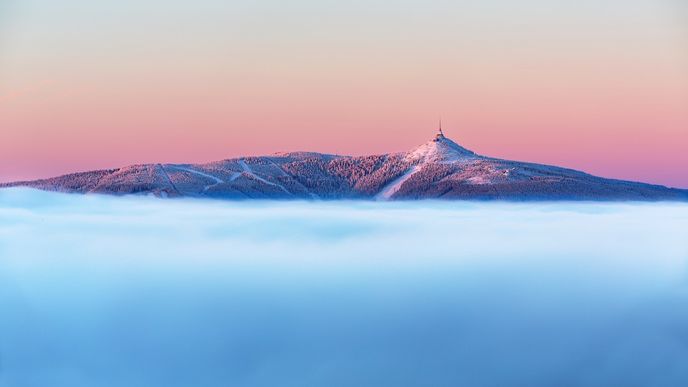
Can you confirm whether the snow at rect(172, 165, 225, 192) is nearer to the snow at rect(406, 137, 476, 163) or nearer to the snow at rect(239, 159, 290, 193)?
the snow at rect(239, 159, 290, 193)

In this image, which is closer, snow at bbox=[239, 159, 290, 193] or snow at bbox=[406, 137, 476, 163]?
snow at bbox=[239, 159, 290, 193]

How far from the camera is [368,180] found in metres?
121

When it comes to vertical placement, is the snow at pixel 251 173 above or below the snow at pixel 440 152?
below

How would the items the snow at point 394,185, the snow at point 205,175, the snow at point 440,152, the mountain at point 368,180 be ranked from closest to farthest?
1. the mountain at point 368,180
2. the snow at point 205,175
3. the snow at point 394,185
4. the snow at point 440,152

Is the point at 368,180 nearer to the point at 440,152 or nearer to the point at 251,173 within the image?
the point at 440,152

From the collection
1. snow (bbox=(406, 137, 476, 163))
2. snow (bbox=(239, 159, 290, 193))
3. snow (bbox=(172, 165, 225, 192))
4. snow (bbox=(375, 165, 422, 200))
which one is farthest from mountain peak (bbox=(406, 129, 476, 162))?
snow (bbox=(172, 165, 225, 192))

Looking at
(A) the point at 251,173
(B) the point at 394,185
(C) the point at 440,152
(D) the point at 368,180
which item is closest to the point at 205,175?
(A) the point at 251,173

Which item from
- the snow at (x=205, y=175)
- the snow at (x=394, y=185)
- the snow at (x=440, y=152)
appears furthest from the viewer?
the snow at (x=440, y=152)

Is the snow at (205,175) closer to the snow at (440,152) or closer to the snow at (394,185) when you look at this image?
the snow at (394,185)

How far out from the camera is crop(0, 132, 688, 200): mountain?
10969 cm

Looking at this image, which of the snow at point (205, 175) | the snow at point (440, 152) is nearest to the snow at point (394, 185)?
the snow at point (440, 152)

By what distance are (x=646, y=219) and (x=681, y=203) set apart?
31.0 meters

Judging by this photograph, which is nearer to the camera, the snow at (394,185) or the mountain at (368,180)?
the mountain at (368,180)

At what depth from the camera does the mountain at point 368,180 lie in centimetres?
10969
